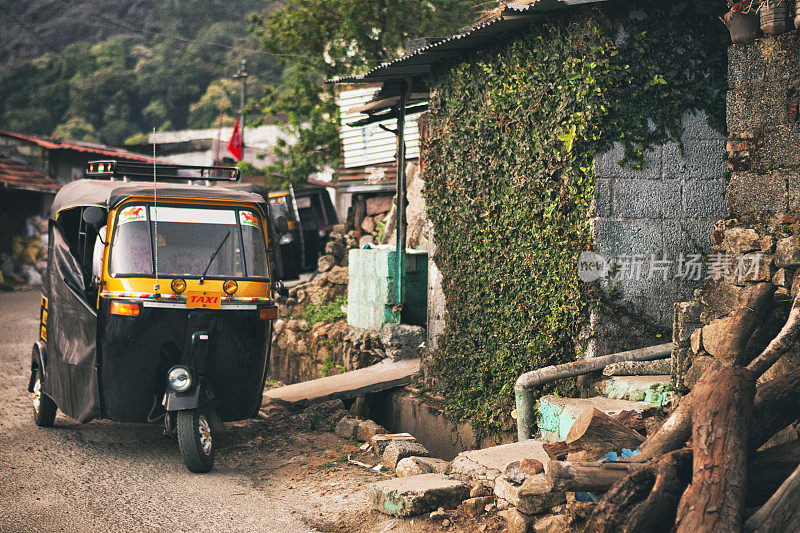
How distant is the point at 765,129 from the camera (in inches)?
220

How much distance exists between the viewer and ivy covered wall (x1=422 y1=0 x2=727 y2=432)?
7.00 metres

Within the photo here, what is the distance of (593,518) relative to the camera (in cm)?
426

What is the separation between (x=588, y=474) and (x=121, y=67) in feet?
190

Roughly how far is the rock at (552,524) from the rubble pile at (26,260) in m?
20.9

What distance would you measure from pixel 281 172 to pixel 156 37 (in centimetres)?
4515

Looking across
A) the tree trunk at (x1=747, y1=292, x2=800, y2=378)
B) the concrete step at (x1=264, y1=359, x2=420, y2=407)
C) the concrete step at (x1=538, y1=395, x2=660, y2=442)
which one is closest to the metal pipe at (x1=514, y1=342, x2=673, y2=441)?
the concrete step at (x1=538, y1=395, x2=660, y2=442)

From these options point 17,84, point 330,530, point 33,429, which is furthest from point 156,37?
point 330,530

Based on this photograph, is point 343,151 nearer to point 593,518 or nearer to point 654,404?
point 654,404

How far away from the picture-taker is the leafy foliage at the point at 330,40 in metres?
21.0

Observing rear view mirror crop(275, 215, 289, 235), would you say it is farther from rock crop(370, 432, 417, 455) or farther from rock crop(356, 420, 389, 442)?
rock crop(370, 432, 417, 455)

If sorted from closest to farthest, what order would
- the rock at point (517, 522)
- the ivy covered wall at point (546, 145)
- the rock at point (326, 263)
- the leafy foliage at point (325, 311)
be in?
the rock at point (517, 522) → the ivy covered wall at point (546, 145) → the leafy foliage at point (325, 311) → the rock at point (326, 263)

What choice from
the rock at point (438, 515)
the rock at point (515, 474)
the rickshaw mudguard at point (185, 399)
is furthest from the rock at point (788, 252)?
the rickshaw mudguard at point (185, 399)

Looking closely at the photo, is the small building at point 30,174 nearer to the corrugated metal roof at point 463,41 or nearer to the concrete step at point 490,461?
the corrugated metal roof at point 463,41

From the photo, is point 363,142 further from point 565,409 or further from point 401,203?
point 565,409
